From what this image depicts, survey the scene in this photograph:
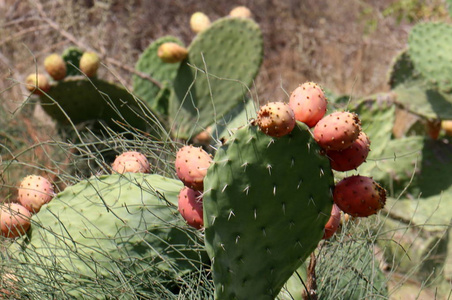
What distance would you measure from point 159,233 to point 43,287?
272mm

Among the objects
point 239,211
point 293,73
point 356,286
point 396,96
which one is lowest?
point 293,73

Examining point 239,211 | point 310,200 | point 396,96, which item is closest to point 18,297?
point 239,211

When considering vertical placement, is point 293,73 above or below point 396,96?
below

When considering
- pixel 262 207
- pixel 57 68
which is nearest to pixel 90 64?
pixel 57 68

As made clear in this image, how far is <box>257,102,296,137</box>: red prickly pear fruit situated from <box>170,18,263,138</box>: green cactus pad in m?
1.99

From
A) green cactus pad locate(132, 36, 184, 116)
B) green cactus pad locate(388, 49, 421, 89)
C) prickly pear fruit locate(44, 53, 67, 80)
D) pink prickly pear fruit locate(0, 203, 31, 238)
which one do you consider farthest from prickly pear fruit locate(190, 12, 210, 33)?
pink prickly pear fruit locate(0, 203, 31, 238)

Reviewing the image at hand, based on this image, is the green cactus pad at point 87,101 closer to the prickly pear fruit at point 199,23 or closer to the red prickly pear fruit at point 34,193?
the prickly pear fruit at point 199,23

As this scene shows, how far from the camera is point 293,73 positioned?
5922 mm

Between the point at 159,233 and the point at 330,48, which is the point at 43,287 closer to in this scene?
the point at 159,233

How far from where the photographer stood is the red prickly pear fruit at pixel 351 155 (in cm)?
125

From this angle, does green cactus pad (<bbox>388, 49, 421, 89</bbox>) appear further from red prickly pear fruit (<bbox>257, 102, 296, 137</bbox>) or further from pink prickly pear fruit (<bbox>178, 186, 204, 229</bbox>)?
red prickly pear fruit (<bbox>257, 102, 296, 137</bbox>)

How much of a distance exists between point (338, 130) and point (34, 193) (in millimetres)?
849

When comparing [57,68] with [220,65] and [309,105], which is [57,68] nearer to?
[220,65]

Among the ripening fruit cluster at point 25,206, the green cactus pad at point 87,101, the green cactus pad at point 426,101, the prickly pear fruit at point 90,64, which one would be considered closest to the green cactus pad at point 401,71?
the green cactus pad at point 426,101
